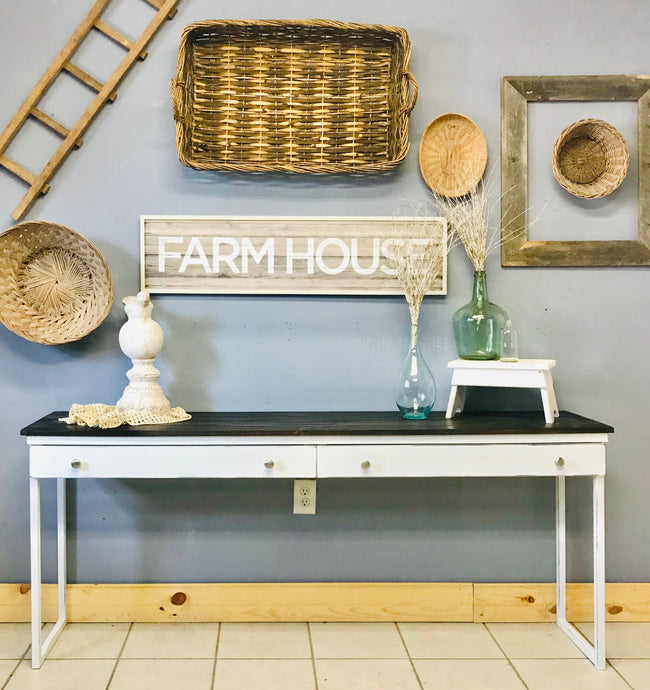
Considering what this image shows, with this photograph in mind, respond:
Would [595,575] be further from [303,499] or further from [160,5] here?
[160,5]

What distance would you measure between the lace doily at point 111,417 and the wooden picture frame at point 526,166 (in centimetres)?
131

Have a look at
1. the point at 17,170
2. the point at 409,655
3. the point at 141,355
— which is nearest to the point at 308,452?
the point at 141,355

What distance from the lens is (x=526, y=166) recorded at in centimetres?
255

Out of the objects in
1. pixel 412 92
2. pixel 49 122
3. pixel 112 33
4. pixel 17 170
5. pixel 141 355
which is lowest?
pixel 141 355

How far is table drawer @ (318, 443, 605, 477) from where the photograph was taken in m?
2.17

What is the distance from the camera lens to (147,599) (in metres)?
2.54

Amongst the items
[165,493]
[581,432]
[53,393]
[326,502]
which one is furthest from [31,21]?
[581,432]

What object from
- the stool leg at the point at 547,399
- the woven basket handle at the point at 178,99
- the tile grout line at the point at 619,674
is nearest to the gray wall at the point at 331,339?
the woven basket handle at the point at 178,99

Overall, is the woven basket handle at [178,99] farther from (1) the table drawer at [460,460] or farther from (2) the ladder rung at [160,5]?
(1) the table drawer at [460,460]

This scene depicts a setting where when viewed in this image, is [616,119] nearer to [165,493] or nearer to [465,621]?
[465,621]

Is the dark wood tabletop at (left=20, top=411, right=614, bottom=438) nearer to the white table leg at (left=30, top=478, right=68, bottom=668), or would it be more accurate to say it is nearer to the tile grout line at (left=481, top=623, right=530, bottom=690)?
the white table leg at (left=30, top=478, right=68, bottom=668)

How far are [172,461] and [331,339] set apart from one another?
2.47ft

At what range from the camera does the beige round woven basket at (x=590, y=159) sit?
2.49 metres

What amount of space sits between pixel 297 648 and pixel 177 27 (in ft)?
7.32
